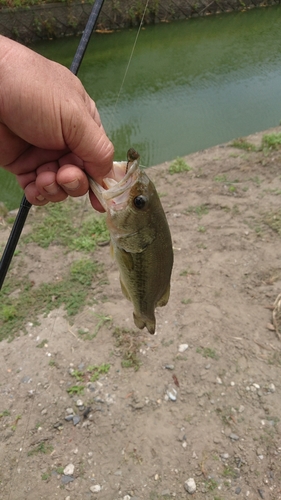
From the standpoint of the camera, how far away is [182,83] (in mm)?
10250

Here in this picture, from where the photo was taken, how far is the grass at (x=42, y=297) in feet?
12.0

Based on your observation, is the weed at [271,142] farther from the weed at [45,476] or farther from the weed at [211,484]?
the weed at [45,476]

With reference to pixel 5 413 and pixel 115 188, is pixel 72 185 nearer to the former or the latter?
pixel 115 188

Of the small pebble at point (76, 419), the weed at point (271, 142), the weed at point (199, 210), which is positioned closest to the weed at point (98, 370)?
the small pebble at point (76, 419)

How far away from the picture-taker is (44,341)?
349cm

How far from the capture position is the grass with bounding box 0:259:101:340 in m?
3.66

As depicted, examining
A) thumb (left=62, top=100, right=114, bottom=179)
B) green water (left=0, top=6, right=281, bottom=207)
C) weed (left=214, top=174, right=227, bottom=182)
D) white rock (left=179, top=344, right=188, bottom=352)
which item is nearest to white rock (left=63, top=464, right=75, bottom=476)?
white rock (left=179, top=344, right=188, bottom=352)

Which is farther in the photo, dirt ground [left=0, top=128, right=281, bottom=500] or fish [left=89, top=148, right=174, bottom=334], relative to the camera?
dirt ground [left=0, top=128, right=281, bottom=500]

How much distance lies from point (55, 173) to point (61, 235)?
2834mm

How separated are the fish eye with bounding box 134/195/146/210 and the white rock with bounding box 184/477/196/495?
208cm

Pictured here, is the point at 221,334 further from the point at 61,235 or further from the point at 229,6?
the point at 229,6

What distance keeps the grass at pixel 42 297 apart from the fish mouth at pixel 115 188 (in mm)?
2189

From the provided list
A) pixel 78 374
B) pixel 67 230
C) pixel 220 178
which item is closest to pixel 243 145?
pixel 220 178

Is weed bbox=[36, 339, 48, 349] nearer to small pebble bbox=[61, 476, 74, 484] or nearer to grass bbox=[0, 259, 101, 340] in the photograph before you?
grass bbox=[0, 259, 101, 340]
